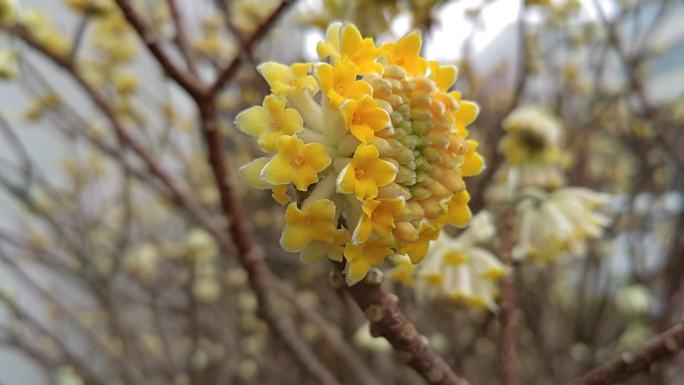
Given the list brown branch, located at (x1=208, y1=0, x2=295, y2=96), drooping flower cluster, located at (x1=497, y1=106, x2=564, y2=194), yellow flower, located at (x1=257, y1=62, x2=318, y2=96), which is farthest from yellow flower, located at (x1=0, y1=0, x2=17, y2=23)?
drooping flower cluster, located at (x1=497, y1=106, x2=564, y2=194)

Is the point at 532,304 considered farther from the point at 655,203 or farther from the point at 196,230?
the point at 196,230

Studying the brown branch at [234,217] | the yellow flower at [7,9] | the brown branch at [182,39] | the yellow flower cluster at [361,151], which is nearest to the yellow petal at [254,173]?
the yellow flower cluster at [361,151]

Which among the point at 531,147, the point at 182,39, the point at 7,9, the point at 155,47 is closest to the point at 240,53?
the point at 155,47

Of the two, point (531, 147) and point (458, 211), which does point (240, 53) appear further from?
point (531, 147)

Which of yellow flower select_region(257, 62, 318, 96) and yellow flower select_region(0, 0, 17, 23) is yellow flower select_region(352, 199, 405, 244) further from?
yellow flower select_region(0, 0, 17, 23)

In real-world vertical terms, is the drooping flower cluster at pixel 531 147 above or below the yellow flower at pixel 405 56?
below

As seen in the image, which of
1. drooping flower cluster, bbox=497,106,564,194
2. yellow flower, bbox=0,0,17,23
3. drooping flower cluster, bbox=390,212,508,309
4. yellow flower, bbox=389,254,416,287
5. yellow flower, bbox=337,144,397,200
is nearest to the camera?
yellow flower, bbox=337,144,397,200

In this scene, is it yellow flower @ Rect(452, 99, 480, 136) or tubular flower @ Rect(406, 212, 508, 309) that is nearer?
yellow flower @ Rect(452, 99, 480, 136)

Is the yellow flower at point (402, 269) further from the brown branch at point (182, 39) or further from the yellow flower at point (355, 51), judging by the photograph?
the brown branch at point (182, 39)
